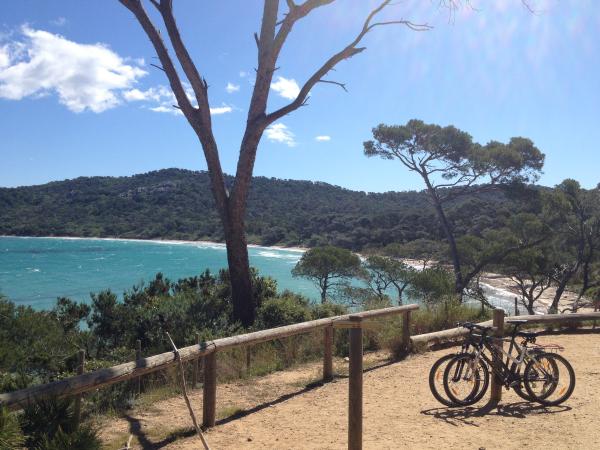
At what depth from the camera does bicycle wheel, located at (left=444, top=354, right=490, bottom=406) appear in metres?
4.89

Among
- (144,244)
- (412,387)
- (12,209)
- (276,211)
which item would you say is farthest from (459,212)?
(12,209)

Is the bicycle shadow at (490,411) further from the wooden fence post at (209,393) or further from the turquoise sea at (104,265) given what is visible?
Answer: the turquoise sea at (104,265)

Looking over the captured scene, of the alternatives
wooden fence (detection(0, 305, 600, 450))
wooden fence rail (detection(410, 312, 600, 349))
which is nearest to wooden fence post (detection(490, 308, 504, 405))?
wooden fence (detection(0, 305, 600, 450))

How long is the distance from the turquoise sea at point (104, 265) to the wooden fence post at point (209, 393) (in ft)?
78.1

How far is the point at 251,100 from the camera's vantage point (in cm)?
859

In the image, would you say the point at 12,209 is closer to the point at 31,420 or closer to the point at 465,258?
the point at 465,258

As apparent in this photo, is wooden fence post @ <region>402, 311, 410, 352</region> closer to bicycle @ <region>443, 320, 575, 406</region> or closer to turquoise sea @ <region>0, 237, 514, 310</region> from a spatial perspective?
bicycle @ <region>443, 320, 575, 406</region>

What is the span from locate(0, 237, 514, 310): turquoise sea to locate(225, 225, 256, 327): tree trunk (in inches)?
779

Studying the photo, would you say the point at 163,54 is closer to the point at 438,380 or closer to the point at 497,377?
the point at 438,380

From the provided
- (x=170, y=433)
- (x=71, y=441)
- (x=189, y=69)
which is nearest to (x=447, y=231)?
(x=189, y=69)

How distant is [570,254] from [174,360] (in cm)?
2036

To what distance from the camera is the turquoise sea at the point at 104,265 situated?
4278 cm

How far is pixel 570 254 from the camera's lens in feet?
69.0

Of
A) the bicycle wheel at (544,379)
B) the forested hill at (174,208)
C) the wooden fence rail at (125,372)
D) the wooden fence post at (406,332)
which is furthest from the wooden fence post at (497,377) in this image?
the forested hill at (174,208)
